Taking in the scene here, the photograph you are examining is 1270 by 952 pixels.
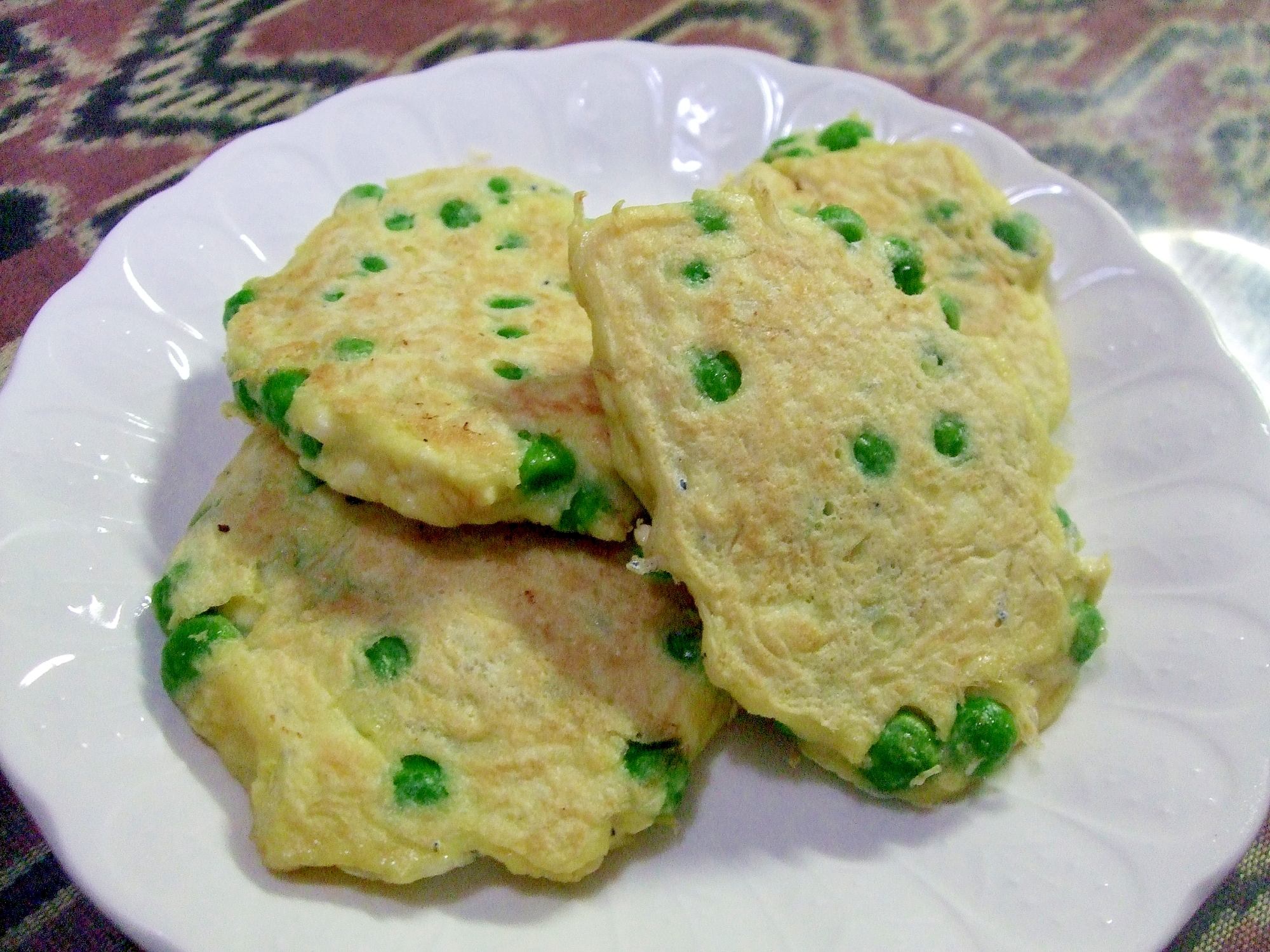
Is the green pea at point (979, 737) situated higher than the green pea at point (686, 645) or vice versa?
the green pea at point (686, 645)

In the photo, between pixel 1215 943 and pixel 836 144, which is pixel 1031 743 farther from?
pixel 836 144

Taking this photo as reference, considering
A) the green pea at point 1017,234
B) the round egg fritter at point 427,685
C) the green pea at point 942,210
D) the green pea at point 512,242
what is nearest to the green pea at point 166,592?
the round egg fritter at point 427,685

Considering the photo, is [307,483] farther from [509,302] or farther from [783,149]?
[783,149]

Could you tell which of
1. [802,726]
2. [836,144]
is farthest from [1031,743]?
[836,144]

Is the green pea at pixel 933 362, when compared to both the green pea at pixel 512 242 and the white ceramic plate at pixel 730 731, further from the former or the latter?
the green pea at pixel 512 242

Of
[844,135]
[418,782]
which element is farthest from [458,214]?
[418,782]

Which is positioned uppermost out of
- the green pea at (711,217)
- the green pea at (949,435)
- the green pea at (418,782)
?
the green pea at (711,217)
